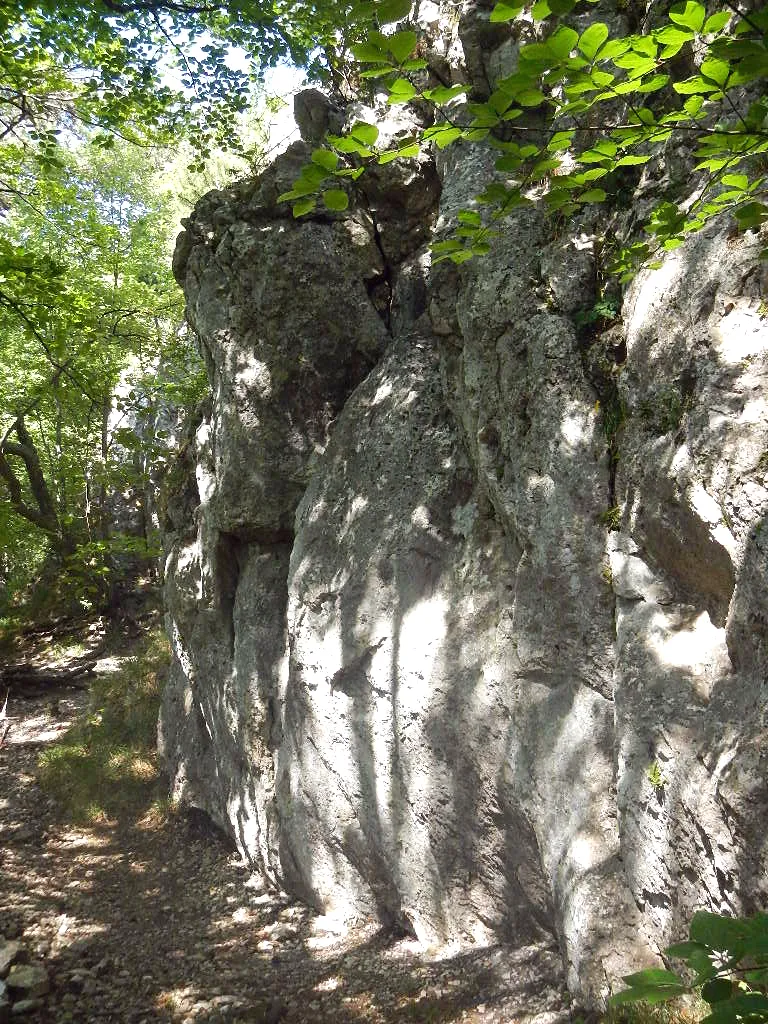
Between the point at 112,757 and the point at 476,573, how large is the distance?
20.8ft

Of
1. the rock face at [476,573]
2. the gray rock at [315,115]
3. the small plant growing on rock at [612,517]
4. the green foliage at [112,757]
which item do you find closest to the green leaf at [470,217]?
the rock face at [476,573]

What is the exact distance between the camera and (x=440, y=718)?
206 inches

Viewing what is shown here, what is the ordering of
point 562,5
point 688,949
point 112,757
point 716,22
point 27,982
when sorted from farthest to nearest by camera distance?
point 112,757 < point 27,982 < point 716,22 < point 562,5 < point 688,949

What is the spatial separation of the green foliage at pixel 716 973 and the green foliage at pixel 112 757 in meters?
8.13

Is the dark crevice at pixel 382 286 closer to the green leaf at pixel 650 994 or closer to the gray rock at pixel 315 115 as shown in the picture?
the gray rock at pixel 315 115

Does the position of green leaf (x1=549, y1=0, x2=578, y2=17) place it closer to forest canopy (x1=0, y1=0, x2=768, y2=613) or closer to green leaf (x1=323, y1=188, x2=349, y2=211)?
forest canopy (x1=0, y1=0, x2=768, y2=613)

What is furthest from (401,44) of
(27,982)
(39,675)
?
(39,675)

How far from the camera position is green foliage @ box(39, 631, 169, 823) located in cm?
864

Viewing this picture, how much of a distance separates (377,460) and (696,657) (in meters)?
3.22

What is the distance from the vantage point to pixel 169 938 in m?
6.17

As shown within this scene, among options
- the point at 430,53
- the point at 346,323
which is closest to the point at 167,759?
the point at 346,323

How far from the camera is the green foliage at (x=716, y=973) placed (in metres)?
1.43

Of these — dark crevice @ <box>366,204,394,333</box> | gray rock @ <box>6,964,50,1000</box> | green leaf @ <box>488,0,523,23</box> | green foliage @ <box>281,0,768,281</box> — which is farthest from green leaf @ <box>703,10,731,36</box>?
gray rock @ <box>6,964,50,1000</box>

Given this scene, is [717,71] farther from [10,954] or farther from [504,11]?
[10,954]
